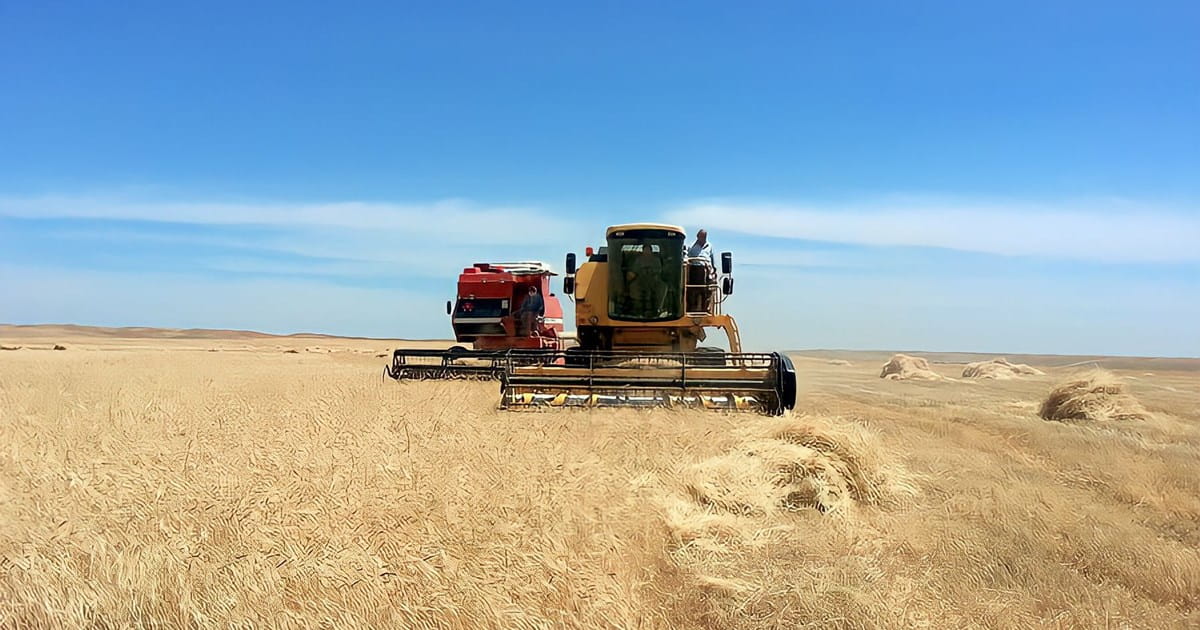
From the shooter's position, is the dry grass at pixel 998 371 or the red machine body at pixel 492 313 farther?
the dry grass at pixel 998 371

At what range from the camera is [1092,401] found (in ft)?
46.3

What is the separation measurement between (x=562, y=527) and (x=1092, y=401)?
42.4 feet

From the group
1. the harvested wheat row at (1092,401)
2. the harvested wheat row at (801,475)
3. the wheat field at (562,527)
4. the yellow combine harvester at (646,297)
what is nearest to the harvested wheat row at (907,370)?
the harvested wheat row at (1092,401)

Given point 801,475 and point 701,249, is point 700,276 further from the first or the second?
point 801,475

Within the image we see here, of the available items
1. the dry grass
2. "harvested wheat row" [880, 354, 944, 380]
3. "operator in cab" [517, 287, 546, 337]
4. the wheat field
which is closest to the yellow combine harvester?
"operator in cab" [517, 287, 546, 337]

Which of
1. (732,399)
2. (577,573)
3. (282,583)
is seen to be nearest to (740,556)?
(577,573)

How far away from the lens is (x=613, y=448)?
7543 millimetres

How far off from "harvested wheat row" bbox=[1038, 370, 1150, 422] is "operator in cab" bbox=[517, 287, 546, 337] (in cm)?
1075

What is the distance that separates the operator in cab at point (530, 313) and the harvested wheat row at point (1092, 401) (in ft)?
35.3

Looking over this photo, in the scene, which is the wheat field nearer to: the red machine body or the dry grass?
the red machine body

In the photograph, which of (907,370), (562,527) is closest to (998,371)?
(907,370)

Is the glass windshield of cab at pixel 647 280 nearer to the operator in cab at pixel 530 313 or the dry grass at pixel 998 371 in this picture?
the operator in cab at pixel 530 313

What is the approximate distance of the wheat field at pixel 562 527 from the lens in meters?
3.85

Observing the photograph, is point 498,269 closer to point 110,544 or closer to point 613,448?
point 613,448
